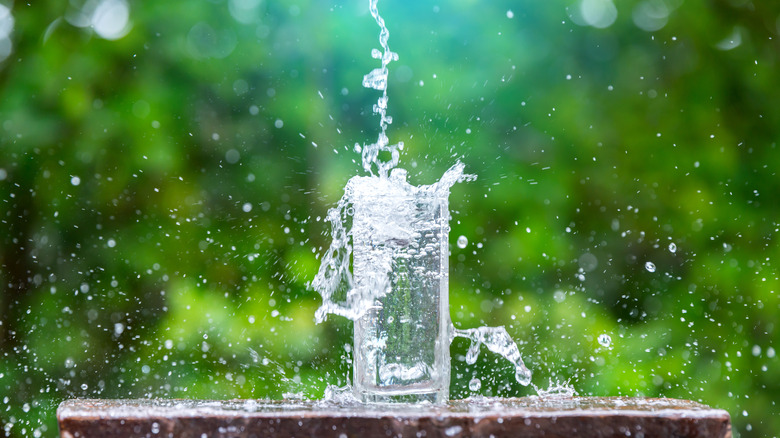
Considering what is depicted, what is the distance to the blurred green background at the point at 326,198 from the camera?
2.64m

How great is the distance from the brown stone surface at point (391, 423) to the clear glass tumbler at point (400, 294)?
5.1 inches

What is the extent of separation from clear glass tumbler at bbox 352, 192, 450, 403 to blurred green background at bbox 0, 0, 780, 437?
3.65ft

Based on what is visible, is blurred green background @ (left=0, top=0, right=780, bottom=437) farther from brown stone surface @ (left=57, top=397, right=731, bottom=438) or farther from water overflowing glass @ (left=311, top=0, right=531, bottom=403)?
brown stone surface @ (left=57, top=397, right=731, bottom=438)

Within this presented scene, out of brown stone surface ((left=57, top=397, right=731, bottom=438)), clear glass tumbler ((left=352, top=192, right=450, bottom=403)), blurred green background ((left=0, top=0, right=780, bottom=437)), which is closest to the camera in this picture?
brown stone surface ((left=57, top=397, right=731, bottom=438))

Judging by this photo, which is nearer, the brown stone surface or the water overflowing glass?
the brown stone surface

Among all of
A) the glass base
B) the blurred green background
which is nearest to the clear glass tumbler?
the glass base

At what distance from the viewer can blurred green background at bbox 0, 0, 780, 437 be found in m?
2.64

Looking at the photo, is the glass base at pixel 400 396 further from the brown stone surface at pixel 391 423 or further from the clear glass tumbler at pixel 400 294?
the brown stone surface at pixel 391 423

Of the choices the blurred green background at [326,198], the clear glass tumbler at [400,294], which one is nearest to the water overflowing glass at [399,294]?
the clear glass tumbler at [400,294]

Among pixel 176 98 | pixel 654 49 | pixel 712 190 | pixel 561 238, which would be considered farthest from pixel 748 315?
pixel 176 98

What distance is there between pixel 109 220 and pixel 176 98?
0.44 metres

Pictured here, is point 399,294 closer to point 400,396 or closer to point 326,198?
point 400,396

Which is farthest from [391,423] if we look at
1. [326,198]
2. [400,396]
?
[326,198]

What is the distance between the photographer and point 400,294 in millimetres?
1492
